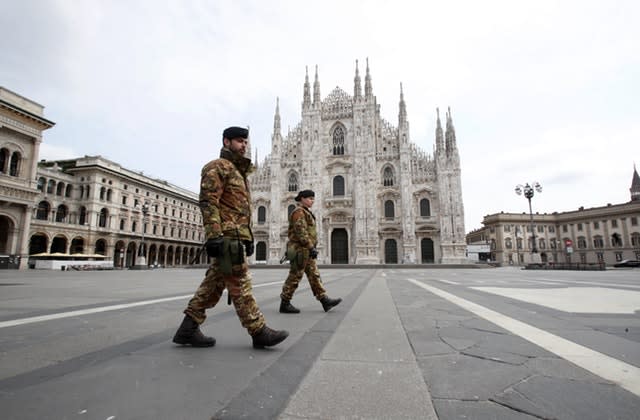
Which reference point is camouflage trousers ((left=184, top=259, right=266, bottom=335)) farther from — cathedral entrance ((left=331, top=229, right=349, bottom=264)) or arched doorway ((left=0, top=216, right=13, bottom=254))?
cathedral entrance ((left=331, top=229, right=349, bottom=264))

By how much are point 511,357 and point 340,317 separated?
182 cm

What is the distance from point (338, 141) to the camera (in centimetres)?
3425

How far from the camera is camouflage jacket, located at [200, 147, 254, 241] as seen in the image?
2375 mm

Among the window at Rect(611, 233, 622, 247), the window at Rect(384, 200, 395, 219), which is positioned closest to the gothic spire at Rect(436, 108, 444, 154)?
the window at Rect(384, 200, 395, 219)

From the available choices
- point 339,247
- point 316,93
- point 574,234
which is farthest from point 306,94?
point 574,234

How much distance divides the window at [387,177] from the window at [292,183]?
907cm

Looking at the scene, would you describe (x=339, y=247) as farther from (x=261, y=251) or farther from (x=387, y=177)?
(x=387, y=177)

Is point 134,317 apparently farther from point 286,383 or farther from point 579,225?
point 579,225

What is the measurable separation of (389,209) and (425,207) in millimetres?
3422

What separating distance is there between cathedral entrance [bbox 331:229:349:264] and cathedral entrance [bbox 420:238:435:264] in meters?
7.28

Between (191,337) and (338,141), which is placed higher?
(338,141)

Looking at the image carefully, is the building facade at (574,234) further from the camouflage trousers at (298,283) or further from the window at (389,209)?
the camouflage trousers at (298,283)

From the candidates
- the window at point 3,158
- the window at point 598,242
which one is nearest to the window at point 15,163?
the window at point 3,158

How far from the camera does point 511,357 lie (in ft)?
6.44
